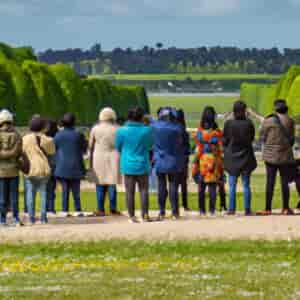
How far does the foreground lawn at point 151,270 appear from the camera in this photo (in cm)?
1545

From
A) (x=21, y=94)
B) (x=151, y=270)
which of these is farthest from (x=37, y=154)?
(x=21, y=94)

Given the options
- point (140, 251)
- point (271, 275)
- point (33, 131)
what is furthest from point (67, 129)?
point (271, 275)

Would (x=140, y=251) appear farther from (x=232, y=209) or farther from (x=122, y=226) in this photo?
(x=232, y=209)

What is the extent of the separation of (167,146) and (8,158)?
2505 millimetres

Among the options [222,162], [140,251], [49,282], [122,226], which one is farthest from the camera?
[222,162]

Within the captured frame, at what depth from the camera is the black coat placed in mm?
23875

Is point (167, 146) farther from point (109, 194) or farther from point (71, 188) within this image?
point (71, 188)

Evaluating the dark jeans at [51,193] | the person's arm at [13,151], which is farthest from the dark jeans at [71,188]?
the person's arm at [13,151]

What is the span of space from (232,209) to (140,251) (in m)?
5.41

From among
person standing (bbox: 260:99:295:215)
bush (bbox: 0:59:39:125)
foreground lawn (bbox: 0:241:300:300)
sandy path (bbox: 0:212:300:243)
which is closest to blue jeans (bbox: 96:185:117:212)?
sandy path (bbox: 0:212:300:243)

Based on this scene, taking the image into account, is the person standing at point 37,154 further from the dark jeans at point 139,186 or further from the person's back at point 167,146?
the person's back at point 167,146

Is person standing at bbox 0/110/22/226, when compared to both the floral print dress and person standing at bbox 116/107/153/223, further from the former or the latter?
the floral print dress

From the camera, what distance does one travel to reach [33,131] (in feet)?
75.8

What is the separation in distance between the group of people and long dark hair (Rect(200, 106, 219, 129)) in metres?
0.02
